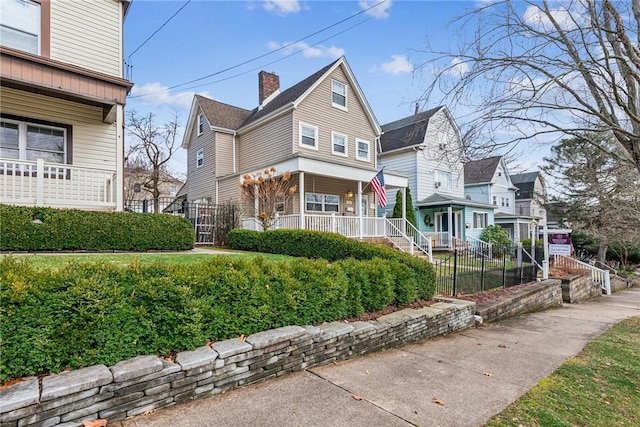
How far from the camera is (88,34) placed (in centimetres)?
952

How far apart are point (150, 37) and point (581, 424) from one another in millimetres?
18043

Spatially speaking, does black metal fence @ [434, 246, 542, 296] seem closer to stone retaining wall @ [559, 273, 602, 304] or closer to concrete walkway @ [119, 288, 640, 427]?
stone retaining wall @ [559, 273, 602, 304]

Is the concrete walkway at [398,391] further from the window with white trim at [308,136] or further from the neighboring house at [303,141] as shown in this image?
the window with white trim at [308,136]

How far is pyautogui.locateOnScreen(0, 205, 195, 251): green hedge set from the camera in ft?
22.0

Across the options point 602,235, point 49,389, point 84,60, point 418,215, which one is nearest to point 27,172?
point 84,60

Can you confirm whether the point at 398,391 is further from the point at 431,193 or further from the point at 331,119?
the point at 431,193

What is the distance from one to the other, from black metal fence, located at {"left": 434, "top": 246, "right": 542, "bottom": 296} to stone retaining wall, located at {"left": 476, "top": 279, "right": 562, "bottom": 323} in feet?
2.05

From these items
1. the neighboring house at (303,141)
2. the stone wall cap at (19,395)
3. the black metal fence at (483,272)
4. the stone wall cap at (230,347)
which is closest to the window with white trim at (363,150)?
the neighboring house at (303,141)

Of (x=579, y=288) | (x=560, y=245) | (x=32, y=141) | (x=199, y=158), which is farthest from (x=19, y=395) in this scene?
(x=199, y=158)

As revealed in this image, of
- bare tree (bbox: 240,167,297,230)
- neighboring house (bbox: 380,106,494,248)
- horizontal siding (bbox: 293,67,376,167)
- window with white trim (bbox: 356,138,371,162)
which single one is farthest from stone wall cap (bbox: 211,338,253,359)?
neighboring house (bbox: 380,106,494,248)

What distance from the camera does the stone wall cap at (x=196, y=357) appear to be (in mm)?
3066

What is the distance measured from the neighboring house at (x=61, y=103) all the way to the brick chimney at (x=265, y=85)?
942 centimetres

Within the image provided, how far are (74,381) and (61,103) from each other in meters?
9.24

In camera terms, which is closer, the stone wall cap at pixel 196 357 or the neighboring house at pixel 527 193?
the stone wall cap at pixel 196 357
